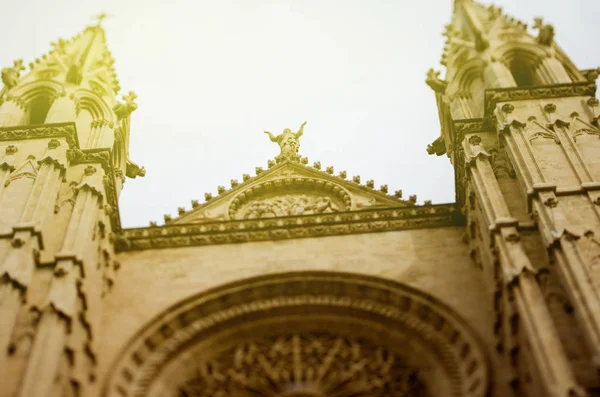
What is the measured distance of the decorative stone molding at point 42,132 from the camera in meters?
18.2

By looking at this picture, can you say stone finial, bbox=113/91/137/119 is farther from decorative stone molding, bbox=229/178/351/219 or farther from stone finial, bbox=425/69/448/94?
stone finial, bbox=425/69/448/94

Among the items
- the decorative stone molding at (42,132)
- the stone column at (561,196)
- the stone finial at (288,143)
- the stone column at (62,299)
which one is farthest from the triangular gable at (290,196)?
the stone column at (561,196)

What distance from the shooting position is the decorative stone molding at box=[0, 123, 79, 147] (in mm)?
18250

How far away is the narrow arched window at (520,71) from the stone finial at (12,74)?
42.2 feet

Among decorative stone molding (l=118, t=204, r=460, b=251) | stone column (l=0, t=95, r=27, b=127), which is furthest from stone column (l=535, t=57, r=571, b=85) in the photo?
stone column (l=0, t=95, r=27, b=127)

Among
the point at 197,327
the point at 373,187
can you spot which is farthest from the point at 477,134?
the point at 197,327

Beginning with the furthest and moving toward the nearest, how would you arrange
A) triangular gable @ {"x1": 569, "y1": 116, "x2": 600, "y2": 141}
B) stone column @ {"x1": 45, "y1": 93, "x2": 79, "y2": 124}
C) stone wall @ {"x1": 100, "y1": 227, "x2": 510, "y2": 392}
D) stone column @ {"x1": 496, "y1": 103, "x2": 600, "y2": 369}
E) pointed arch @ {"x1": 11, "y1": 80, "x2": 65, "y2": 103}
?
pointed arch @ {"x1": 11, "y1": 80, "x2": 65, "y2": 103}, stone column @ {"x1": 45, "y1": 93, "x2": 79, "y2": 124}, triangular gable @ {"x1": 569, "y1": 116, "x2": 600, "y2": 141}, stone wall @ {"x1": 100, "y1": 227, "x2": 510, "y2": 392}, stone column @ {"x1": 496, "y1": 103, "x2": 600, "y2": 369}

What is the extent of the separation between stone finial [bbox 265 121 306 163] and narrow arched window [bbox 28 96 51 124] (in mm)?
5705

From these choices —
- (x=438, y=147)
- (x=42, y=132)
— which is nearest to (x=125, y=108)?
(x=42, y=132)

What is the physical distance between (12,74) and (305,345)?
1224cm

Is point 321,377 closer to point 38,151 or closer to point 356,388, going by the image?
point 356,388

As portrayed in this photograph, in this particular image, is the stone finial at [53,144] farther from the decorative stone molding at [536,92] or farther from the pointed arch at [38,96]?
the decorative stone molding at [536,92]

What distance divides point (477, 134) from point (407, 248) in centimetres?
326

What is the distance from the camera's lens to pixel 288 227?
55.4ft
